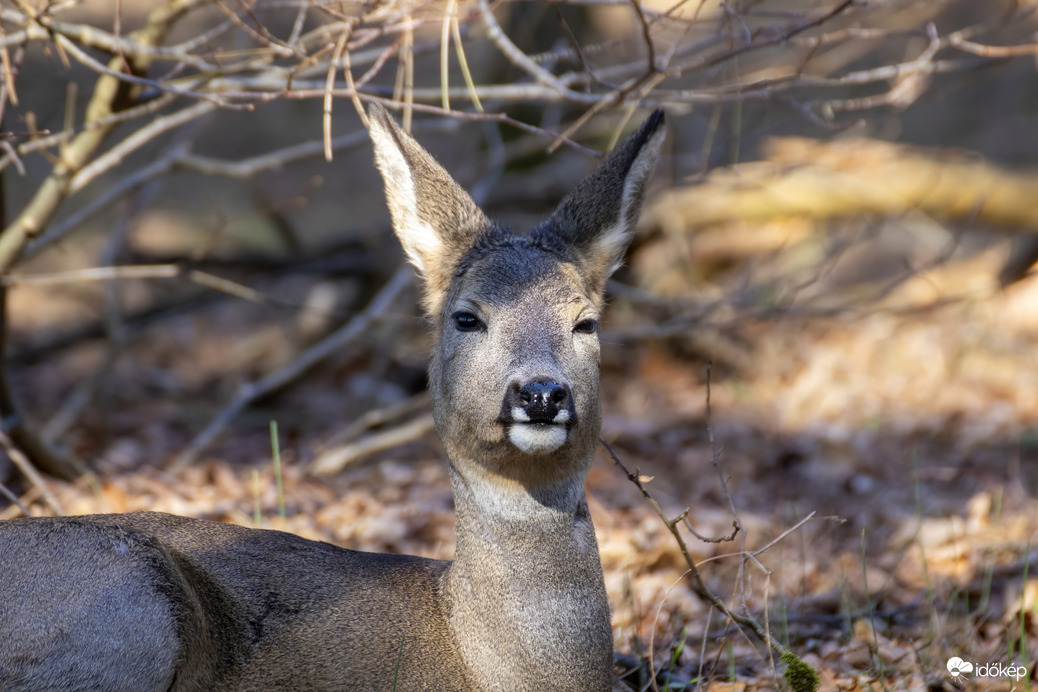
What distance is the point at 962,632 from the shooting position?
4852 millimetres

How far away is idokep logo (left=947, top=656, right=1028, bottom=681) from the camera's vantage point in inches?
165

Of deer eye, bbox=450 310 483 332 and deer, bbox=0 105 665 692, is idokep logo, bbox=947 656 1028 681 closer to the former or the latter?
deer, bbox=0 105 665 692

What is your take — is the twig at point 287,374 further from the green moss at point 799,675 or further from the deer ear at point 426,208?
the green moss at point 799,675

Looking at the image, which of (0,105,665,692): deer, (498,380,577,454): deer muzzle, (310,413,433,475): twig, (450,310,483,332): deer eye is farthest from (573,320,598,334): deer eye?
(310,413,433,475): twig

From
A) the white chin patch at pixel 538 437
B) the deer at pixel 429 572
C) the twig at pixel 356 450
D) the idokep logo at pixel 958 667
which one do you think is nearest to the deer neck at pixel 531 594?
the deer at pixel 429 572

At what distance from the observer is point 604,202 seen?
14.1ft

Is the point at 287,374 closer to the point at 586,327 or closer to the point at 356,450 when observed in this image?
the point at 356,450

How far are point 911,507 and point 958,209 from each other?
3473 mm

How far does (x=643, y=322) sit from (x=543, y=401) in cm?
671

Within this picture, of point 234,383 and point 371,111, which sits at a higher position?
point 371,111

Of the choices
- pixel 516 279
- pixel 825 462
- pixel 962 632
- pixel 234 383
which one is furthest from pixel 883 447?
pixel 234 383

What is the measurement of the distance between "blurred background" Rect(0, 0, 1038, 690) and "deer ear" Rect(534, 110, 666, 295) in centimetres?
15

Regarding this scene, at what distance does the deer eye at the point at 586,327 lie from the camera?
3896 mm

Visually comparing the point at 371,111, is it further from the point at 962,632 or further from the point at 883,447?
the point at 883,447
